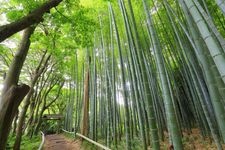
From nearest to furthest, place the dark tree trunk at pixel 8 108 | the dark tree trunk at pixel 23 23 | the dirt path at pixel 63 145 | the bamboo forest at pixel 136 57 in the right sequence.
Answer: the dark tree trunk at pixel 23 23, the bamboo forest at pixel 136 57, the dark tree trunk at pixel 8 108, the dirt path at pixel 63 145

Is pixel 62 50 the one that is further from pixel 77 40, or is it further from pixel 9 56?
pixel 9 56

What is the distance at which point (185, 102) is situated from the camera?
977 centimetres

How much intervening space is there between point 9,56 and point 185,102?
894cm

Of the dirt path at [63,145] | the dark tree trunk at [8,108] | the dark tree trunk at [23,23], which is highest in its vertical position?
the dark tree trunk at [23,23]

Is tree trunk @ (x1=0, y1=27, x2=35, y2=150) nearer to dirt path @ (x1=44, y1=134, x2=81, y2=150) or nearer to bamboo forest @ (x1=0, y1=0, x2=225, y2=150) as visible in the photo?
bamboo forest @ (x1=0, y1=0, x2=225, y2=150)

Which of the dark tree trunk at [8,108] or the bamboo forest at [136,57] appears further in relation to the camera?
the dark tree trunk at [8,108]

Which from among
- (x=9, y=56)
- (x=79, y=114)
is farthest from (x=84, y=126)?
(x=9, y=56)

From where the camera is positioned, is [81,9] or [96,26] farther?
[96,26]

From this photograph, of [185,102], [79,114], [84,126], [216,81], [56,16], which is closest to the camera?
[216,81]

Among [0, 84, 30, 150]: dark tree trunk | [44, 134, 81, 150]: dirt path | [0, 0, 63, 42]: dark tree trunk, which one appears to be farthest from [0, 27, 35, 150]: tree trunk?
[44, 134, 81, 150]: dirt path

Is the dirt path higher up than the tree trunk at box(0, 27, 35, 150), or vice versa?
the tree trunk at box(0, 27, 35, 150)

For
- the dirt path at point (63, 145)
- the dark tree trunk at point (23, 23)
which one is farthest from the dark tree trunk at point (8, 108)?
the dirt path at point (63, 145)

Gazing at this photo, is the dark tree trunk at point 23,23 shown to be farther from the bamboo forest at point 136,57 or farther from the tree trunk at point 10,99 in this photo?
the tree trunk at point 10,99

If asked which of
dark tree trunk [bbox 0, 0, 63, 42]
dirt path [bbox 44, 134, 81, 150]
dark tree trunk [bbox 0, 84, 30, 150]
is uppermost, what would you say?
dark tree trunk [bbox 0, 0, 63, 42]
